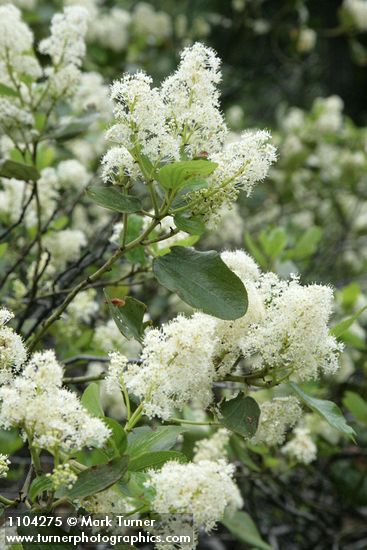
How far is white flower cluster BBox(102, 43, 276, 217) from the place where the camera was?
1168 mm

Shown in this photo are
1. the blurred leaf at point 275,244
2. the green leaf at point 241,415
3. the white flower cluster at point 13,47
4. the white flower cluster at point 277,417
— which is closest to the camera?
the green leaf at point 241,415

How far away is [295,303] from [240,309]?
93 mm

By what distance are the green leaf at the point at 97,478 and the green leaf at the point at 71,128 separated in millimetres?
1250

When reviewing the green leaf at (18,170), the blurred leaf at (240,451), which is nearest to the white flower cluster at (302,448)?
the blurred leaf at (240,451)

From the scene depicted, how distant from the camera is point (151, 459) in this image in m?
1.10

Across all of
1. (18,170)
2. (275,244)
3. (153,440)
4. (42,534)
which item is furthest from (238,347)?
(275,244)

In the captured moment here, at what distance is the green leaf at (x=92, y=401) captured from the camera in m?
1.18

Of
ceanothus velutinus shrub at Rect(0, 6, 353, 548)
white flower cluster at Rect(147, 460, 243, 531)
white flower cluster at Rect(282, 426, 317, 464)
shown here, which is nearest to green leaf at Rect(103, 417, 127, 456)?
ceanothus velutinus shrub at Rect(0, 6, 353, 548)

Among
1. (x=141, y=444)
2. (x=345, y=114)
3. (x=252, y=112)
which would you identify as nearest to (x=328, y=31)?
(x=345, y=114)

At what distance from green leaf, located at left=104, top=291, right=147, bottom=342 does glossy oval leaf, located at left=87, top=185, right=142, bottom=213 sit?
0.59 feet

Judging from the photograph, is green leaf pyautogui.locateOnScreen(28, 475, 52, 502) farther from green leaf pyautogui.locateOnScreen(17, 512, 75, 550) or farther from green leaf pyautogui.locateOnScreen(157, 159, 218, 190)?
green leaf pyautogui.locateOnScreen(157, 159, 218, 190)

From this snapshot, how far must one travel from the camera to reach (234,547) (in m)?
2.78

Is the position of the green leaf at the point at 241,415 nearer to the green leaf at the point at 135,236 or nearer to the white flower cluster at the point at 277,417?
the white flower cluster at the point at 277,417

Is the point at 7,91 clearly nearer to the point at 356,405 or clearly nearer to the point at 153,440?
the point at 153,440
